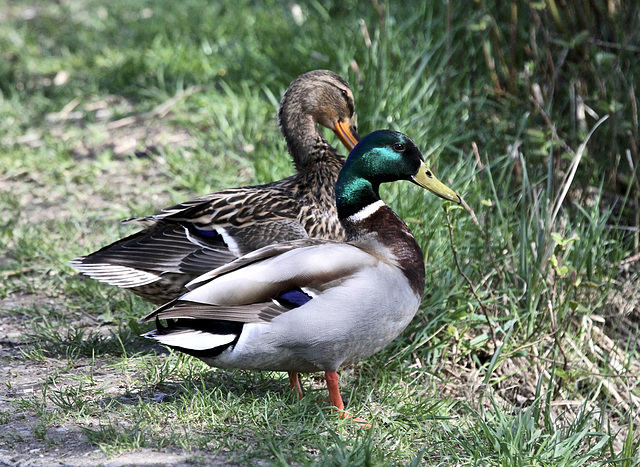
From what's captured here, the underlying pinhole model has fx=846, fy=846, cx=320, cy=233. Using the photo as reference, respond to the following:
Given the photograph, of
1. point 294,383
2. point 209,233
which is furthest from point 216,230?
point 294,383

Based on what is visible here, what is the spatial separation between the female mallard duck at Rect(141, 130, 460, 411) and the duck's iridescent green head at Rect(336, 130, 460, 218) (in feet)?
1.13

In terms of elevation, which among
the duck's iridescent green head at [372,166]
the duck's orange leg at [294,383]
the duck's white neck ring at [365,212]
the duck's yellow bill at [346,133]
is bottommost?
the duck's orange leg at [294,383]

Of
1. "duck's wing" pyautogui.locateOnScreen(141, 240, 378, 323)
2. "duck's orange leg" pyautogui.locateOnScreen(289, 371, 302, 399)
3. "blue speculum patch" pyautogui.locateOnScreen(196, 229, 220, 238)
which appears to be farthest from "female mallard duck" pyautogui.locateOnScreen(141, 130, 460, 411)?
"blue speculum patch" pyautogui.locateOnScreen(196, 229, 220, 238)

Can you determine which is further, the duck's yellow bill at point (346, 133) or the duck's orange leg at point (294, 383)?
the duck's yellow bill at point (346, 133)

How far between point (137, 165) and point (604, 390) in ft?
10.8

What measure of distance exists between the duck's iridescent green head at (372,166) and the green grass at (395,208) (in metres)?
0.45

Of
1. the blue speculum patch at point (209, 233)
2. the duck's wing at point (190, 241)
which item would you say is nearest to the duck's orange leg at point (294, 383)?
the duck's wing at point (190, 241)

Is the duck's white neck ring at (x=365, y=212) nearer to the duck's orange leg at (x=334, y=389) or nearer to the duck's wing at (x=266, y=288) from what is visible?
the duck's wing at (x=266, y=288)

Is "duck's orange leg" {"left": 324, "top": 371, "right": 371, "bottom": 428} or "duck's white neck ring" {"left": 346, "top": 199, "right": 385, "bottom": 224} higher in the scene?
"duck's white neck ring" {"left": 346, "top": 199, "right": 385, "bottom": 224}

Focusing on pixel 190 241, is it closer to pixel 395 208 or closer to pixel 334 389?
pixel 334 389

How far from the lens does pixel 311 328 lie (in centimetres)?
291

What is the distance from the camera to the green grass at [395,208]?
3.02 meters

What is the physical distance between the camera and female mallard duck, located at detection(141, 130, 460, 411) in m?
2.91

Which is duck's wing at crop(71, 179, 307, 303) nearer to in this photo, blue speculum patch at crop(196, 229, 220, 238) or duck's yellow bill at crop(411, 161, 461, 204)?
blue speculum patch at crop(196, 229, 220, 238)
